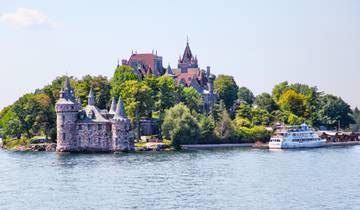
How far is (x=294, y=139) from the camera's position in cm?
11194

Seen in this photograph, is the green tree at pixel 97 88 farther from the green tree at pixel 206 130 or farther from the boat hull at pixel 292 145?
the boat hull at pixel 292 145

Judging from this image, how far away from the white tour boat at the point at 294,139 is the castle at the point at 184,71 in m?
24.4

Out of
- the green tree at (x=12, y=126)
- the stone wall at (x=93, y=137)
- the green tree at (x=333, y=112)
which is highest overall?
the green tree at (x=333, y=112)

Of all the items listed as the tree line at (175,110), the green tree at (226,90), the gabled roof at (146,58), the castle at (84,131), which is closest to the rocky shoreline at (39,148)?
the tree line at (175,110)

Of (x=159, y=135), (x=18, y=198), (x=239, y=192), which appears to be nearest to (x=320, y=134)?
(x=159, y=135)

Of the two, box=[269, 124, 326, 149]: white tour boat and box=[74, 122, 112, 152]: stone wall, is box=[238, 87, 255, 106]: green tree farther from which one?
box=[74, 122, 112, 152]: stone wall

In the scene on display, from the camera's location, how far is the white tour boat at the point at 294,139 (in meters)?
110

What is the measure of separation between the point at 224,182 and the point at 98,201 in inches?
549

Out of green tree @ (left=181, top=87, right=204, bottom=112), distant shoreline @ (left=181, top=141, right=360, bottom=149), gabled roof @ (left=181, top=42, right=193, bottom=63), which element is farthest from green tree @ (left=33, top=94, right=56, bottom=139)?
gabled roof @ (left=181, top=42, right=193, bottom=63)

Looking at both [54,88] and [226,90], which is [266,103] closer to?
[226,90]

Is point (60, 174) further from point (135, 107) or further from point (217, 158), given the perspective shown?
point (135, 107)

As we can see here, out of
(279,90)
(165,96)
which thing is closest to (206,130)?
(165,96)

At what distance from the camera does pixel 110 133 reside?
100000mm

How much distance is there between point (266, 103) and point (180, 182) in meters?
83.1
